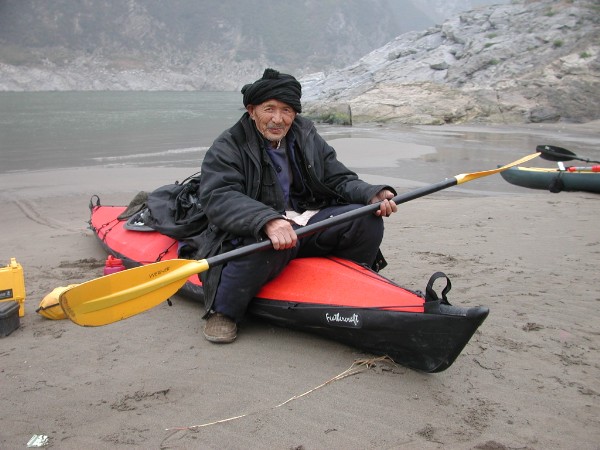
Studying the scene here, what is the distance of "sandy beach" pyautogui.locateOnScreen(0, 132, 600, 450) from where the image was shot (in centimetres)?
221

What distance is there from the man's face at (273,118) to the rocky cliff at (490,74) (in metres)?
15.9

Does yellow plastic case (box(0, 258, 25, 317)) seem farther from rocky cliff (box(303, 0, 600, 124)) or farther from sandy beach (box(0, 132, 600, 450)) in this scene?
rocky cliff (box(303, 0, 600, 124))

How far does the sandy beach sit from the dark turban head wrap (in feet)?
3.91

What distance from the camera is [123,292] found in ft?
8.66

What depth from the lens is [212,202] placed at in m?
3.02

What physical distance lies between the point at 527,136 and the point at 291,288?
13074 mm

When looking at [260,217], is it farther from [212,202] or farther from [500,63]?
[500,63]

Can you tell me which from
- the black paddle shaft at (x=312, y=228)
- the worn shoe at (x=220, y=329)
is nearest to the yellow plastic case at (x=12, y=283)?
the worn shoe at (x=220, y=329)

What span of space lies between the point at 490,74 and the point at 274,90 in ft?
66.9

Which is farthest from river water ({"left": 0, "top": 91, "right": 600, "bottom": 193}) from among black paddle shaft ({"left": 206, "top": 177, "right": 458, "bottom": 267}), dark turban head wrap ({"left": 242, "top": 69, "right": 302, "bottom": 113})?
dark turban head wrap ({"left": 242, "top": 69, "right": 302, "bottom": 113})

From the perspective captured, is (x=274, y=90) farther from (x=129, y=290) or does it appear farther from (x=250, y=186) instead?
(x=129, y=290)

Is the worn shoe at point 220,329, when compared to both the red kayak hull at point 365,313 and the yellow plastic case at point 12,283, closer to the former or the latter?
the red kayak hull at point 365,313

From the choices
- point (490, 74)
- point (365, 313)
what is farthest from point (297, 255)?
point (490, 74)

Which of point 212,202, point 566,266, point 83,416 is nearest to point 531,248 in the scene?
point 566,266
